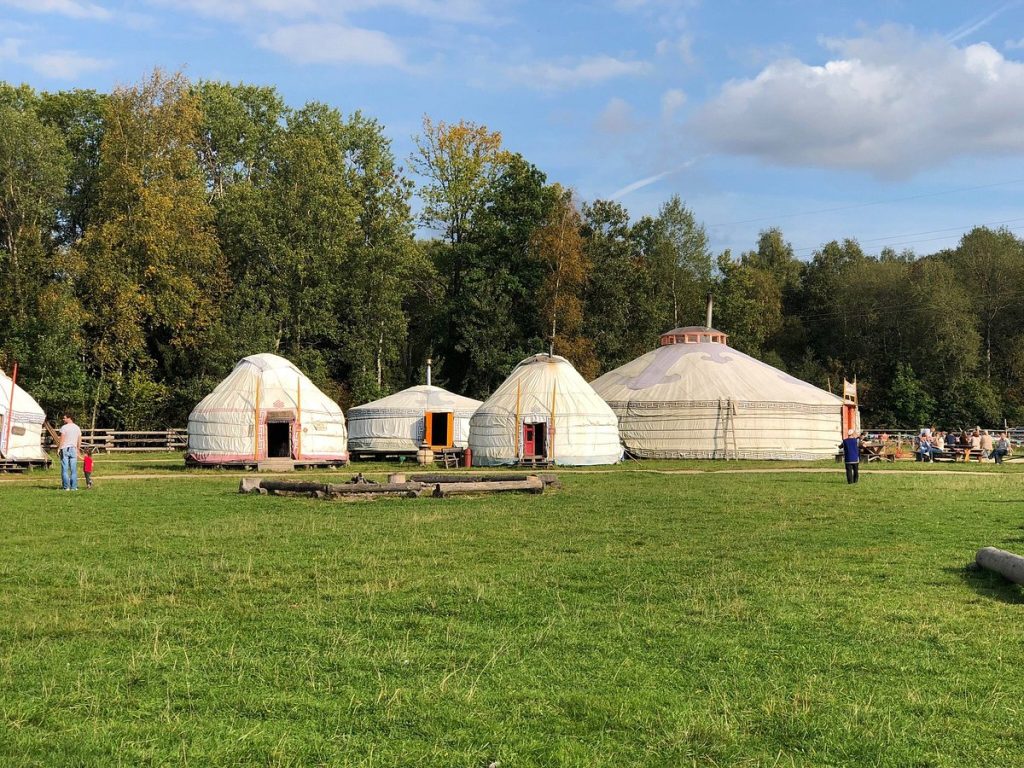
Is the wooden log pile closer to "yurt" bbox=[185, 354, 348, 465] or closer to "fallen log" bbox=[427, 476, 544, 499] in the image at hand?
"fallen log" bbox=[427, 476, 544, 499]

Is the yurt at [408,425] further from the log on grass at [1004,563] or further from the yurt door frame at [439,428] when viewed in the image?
the log on grass at [1004,563]

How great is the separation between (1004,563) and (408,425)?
30094 millimetres

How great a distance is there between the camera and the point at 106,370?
4094 cm

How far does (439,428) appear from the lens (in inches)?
1473

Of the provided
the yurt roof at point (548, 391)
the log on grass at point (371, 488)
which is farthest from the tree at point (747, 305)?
the log on grass at point (371, 488)

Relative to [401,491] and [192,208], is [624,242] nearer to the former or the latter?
[192,208]

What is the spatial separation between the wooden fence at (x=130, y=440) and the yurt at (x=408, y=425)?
7.54 metres

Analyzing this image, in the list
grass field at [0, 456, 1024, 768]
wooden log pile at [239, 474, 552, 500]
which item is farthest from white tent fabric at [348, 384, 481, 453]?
grass field at [0, 456, 1024, 768]

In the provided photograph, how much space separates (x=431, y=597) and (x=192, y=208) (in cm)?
3521

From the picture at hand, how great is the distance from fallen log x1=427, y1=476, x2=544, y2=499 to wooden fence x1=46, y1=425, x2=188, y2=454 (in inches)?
973

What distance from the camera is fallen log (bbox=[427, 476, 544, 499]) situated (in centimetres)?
1684

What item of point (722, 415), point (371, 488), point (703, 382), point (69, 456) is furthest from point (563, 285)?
point (371, 488)

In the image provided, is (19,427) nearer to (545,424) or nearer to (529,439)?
(529,439)

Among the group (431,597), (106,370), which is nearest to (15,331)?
(106,370)
